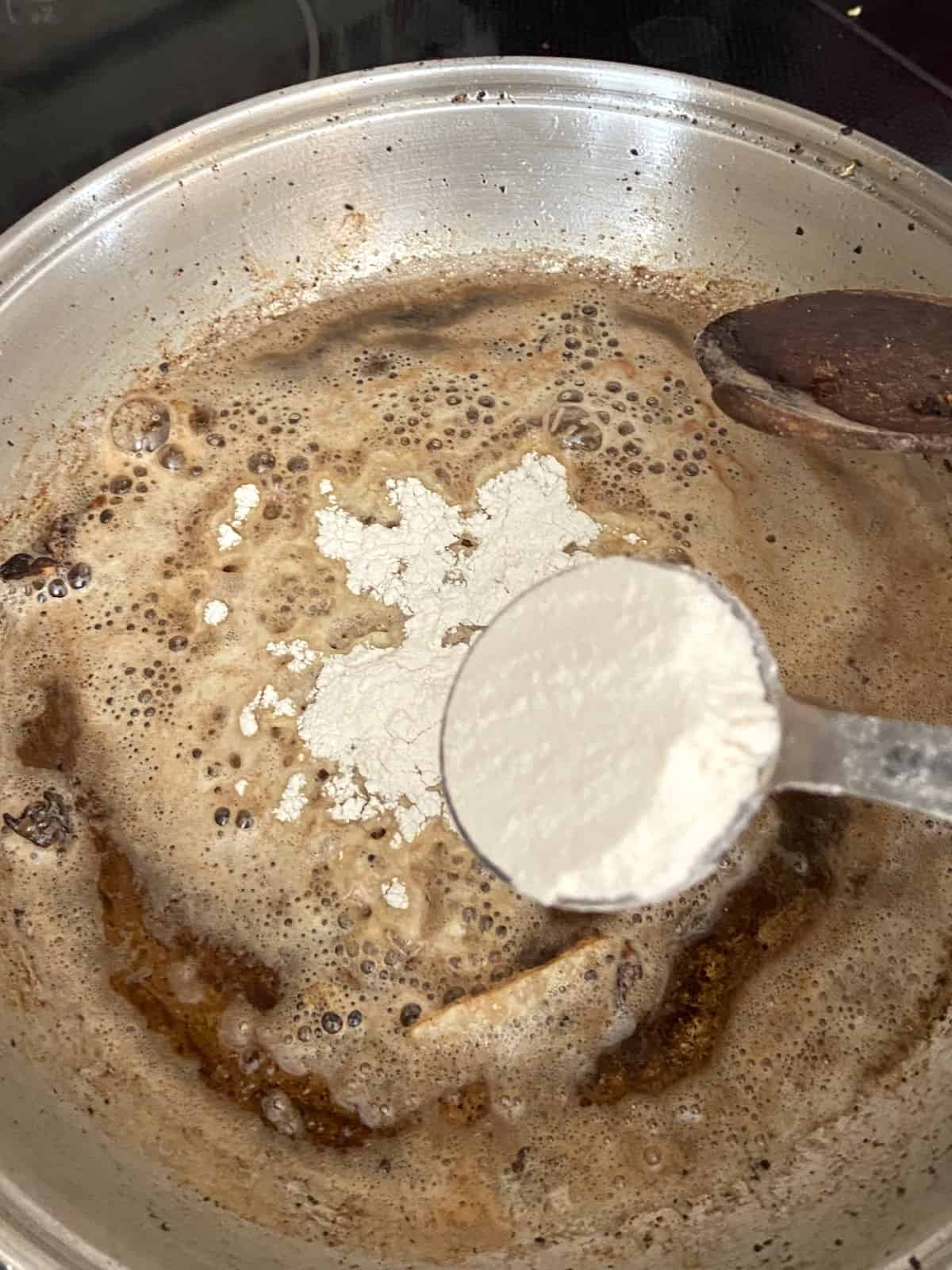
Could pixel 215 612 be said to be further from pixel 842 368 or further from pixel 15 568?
pixel 842 368

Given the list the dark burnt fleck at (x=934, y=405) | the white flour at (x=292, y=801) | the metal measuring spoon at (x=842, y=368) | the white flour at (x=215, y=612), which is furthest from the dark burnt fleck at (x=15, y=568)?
the dark burnt fleck at (x=934, y=405)

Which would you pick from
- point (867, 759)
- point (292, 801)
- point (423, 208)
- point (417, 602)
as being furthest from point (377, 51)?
point (867, 759)

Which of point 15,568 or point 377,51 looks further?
point 377,51

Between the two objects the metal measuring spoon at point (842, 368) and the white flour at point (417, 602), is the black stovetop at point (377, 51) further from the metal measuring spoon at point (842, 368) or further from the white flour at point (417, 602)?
the white flour at point (417, 602)

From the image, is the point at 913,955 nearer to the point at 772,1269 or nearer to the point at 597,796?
the point at 772,1269

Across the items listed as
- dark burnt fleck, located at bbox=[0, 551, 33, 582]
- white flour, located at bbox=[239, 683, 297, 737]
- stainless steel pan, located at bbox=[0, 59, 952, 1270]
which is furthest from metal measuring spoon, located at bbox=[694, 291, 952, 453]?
dark burnt fleck, located at bbox=[0, 551, 33, 582]

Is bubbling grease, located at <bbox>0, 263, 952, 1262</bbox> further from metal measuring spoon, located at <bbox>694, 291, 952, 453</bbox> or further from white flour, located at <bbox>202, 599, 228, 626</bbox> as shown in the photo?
metal measuring spoon, located at <bbox>694, 291, 952, 453</bbox>
